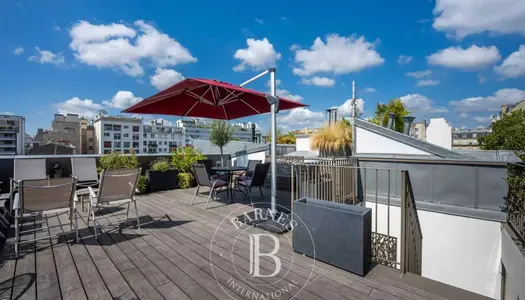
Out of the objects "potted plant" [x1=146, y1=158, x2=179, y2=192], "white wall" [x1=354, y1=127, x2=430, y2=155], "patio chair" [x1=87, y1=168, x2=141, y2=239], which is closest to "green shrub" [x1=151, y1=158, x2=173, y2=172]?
"potted plant" [x1=146, y1=158, x2=179, y2=192]

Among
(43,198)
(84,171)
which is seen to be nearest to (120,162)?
(84,171)

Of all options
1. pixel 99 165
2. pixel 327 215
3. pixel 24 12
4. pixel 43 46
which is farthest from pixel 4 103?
pixel 327 215

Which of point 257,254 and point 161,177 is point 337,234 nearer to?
point 257,254

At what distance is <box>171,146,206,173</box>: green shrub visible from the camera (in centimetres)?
654

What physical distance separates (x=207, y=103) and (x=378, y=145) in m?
6.12

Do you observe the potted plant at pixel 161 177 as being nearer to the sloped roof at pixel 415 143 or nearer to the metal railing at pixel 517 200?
the sloped roof at pixel 415 143

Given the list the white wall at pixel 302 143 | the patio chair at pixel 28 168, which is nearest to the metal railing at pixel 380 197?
the patio chair at pixel 28 168

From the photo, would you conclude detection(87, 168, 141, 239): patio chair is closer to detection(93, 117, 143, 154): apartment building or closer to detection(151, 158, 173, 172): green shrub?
detection(151, 158, 173, 172): green shrub

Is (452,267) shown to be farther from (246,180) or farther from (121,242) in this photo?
(121,242)

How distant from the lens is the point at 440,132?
1652 cm

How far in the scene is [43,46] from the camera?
1922 centimetres

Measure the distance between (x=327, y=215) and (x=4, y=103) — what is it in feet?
213

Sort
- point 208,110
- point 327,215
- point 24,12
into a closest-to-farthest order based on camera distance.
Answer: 1. point 327,215
2. point 208,110
3. point 24,12

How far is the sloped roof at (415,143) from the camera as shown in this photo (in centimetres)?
695
